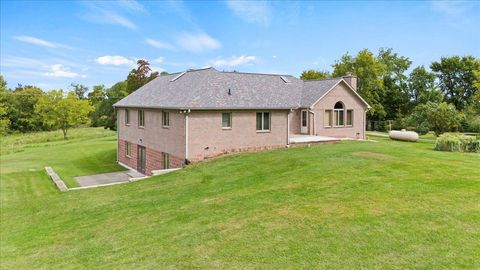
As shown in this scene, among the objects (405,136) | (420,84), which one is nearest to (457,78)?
(420,84)

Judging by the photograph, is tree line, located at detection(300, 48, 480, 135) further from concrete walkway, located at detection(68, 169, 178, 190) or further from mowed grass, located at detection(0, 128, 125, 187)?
concrete walkway, located at detection(68, 169, 178, 190)

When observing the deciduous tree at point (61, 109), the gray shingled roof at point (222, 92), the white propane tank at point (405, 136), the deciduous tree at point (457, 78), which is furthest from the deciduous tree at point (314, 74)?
the deciduous tree at point (61, 109)

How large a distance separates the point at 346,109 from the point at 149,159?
16.0m

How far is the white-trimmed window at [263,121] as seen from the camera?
75.3 ft

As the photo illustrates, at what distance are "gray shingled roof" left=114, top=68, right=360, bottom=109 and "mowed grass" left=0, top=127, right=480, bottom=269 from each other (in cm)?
532

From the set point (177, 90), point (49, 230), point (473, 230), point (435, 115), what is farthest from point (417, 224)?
point (435, 115)

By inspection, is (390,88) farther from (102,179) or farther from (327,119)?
(102,179)

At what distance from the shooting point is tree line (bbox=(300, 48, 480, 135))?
4603 cm

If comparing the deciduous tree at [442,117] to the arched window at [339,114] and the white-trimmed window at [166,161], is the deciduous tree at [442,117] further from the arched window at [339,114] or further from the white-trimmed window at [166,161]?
the white-trimmed window at [166,161]

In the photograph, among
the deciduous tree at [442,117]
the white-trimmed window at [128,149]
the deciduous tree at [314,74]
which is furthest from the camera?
the deciduous tree at [314,74]

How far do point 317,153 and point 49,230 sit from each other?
12.7 m

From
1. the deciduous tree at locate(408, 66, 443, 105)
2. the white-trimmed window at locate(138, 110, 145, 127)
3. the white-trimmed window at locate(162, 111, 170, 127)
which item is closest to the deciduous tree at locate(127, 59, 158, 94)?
the white-trimmed window at locate(138, 110, 145, 127)

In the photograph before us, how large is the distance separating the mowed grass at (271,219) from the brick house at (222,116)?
4.00 m

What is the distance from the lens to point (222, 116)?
70.6 ft
